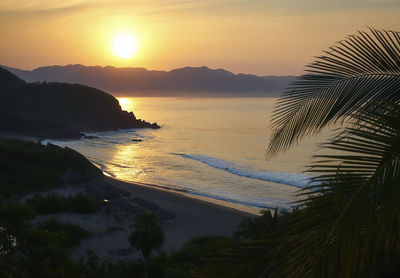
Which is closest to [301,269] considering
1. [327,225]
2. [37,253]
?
[327,225]

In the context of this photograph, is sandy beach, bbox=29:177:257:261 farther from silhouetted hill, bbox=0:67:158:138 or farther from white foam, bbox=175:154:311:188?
silhouetted hill, bbox=0:67:158:138

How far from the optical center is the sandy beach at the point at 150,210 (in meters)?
22.8

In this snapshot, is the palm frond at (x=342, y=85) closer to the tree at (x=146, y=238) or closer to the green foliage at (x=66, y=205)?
the tree at (x=146, y=238)

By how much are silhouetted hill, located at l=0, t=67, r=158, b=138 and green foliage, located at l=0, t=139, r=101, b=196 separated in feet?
142

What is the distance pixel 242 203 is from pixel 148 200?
720cm

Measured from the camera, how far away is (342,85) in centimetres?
378

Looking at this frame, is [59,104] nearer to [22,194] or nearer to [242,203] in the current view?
[22,194]

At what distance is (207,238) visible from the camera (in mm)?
23250

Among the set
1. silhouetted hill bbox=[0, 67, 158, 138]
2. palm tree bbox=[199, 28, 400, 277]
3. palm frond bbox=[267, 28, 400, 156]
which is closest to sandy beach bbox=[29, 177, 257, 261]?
palm frond bbox=[267, 28, 400, 156]

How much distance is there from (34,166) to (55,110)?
6550cm

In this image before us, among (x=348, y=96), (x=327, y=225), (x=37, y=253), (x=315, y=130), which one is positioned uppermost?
(x=348, y=96)

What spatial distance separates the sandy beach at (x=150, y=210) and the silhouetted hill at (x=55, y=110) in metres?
59.2

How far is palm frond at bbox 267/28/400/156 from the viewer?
139 inches

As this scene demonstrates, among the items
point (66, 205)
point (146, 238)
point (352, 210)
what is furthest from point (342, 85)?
point (66, 205)
